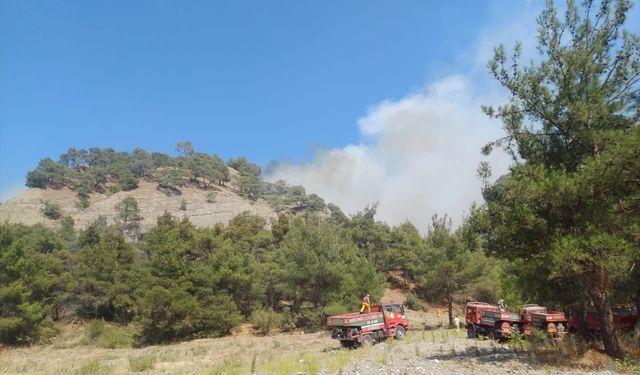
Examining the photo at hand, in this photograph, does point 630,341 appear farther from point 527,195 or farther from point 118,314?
point 118,314

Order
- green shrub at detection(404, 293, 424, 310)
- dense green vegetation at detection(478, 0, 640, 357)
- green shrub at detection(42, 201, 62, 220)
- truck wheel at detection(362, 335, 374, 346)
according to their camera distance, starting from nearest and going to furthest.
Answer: dense green vegetation at detection(478, 0, 640, 357) < truck wheel at detection(362, 335, 374, 346) < green shrub at detection(404, 293, 424, 310) < green shrub at detection(42, 201, 62, 220)

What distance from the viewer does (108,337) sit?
3469 centimetres

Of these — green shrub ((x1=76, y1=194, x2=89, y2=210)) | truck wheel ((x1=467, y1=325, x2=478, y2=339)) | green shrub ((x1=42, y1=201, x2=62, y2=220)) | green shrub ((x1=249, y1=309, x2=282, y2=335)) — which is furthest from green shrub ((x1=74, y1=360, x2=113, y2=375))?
green shrub ((x1=76, y1=194, x2=89, y2=210))

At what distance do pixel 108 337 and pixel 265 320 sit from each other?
40.9 ft

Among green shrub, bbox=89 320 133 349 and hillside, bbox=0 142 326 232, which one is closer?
green shrub, bbox=89 320 133 349

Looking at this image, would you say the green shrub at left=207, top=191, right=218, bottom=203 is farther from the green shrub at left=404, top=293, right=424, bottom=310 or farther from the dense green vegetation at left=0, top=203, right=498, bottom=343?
the green shrub at left=404, top=293, right=424, bottom=310

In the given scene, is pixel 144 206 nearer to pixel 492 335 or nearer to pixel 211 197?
pixel 211 197

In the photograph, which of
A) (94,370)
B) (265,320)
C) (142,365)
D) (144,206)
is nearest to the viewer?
(94,370)

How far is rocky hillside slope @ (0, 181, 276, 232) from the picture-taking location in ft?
360

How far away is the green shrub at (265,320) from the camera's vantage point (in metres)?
37.9

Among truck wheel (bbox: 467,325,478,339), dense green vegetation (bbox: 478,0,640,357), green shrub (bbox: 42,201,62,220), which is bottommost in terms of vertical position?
truck wheel (bbox: 467,325,478,339)

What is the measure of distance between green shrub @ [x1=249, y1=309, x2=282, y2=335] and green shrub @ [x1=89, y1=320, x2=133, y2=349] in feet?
33.4

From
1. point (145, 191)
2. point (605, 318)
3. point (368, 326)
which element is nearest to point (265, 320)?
point (368, 326)

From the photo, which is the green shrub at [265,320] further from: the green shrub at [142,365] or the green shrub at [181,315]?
the green shrub at [142,365]
